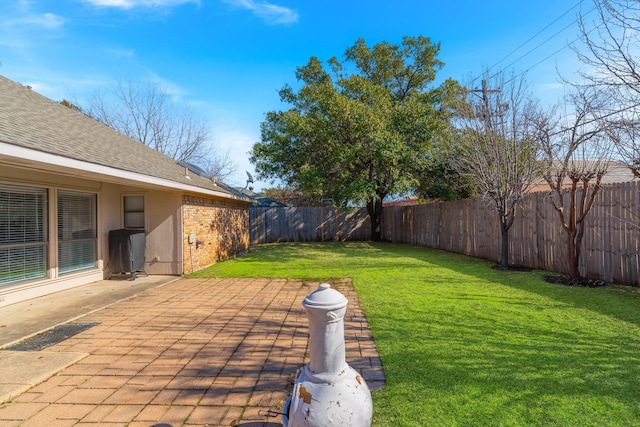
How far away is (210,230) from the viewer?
10297mm

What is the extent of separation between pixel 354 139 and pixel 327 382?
12.4 metres

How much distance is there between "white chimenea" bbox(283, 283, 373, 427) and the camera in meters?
1.81

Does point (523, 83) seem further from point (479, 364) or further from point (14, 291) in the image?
point (14, 291)

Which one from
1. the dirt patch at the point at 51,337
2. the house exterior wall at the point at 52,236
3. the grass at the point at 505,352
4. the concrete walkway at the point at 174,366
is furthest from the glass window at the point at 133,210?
the grass at the point at 505,352

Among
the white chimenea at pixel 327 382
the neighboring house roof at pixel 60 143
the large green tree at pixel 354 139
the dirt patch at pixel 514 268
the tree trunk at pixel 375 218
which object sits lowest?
the dirt patch at pixel 514 268

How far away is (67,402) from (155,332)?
1642 millimetres

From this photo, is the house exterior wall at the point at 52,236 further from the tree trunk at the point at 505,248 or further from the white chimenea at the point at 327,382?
the tree trunk at the point at 505,248

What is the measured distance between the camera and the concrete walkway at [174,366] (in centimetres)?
252

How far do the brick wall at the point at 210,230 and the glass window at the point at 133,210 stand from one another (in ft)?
3.73

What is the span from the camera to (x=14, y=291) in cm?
576

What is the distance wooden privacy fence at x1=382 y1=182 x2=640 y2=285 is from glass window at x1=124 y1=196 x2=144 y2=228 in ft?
30.7

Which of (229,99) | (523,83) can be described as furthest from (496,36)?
(229,99)

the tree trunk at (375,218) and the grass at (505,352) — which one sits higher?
the tree trunk at (375,218)

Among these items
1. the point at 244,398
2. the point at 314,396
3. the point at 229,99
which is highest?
the point at 229,99
